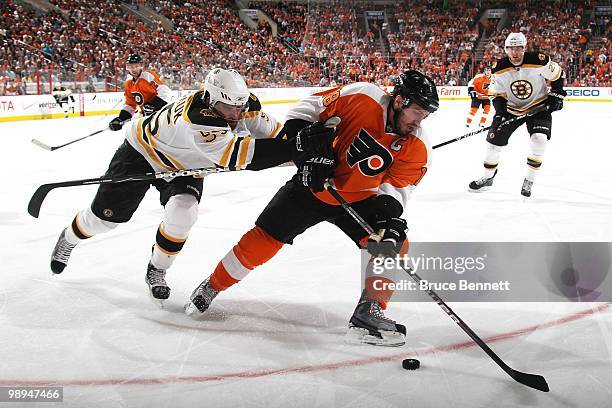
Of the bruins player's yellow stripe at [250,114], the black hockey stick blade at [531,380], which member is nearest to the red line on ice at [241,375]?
the black hockey stick blade at [531,380]

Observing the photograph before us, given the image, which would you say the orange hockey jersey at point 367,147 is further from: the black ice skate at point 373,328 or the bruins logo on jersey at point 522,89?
the bruins logo on jersey at point 522,89

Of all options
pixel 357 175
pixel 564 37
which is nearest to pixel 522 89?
pixel 357 175

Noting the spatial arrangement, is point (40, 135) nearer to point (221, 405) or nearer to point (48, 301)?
point (48, 301)

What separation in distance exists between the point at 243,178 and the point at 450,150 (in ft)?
9.95

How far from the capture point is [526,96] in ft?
16.5

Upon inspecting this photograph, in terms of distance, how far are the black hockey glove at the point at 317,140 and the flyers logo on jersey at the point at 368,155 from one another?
0.12m

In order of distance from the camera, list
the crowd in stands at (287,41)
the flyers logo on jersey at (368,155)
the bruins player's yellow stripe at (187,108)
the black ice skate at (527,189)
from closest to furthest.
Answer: the flyers logo on jersey at (368,155) → the bruins player's yellow stripe at (187,108) → the black ice skate at (527,189) → the crowd in stands at (287,41)

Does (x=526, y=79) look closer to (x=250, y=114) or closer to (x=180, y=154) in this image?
(x=250, y=114)

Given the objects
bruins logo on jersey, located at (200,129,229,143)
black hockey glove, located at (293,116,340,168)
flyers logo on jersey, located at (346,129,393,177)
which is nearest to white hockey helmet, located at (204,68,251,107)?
bruins logo on jersey, located at (200,129,229,143)

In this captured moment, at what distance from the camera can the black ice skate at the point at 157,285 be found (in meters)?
2.73

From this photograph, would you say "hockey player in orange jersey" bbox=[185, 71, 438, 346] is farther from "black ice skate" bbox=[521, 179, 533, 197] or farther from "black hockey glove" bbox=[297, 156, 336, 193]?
"black ice skate" bbox=[521, 179, 533, 197]

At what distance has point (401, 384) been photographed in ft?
6.40

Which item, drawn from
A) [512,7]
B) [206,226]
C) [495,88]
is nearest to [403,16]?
[512,7]

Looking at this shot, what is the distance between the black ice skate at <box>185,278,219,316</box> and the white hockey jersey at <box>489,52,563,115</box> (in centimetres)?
351
